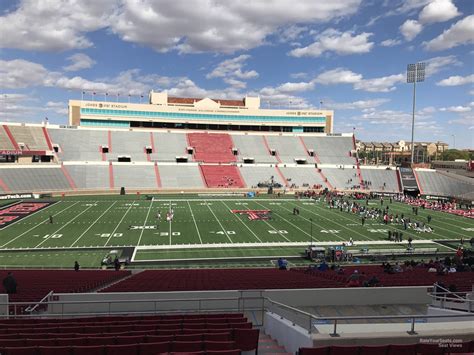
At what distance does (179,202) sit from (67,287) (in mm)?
35526

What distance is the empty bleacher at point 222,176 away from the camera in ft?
198

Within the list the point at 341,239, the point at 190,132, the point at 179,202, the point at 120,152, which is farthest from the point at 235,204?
the point at 190,132

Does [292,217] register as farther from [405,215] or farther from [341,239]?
[405,215]

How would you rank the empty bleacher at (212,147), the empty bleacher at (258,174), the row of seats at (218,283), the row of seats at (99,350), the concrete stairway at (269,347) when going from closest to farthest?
the row of seats at (99,350) < the concrete stairway at (269,347) < the row of seats at (218,283) < the empty bleacher at (258,174) < the empty bleacher at (212,147)

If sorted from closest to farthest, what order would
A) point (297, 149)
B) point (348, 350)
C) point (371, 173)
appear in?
1. point (348, 350)
2. point (371, 173)
3. point (297, 149)

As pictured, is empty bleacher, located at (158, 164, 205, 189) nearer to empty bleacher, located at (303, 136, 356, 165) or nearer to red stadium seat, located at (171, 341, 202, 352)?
empty bleacher, located at (303, 136, 356, 165)

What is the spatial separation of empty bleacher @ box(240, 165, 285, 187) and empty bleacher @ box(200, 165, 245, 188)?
3.73 feet

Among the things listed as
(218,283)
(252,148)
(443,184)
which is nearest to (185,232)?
(218,283)

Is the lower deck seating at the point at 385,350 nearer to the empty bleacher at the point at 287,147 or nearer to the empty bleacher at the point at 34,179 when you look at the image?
the empty bleacher at the point at 34,179

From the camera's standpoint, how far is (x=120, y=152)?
6762 centimetres

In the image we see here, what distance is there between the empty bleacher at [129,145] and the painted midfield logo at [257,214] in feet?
100

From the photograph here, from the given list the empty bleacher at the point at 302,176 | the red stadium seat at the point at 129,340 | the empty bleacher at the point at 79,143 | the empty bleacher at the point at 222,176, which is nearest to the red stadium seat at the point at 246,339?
the red stadium seat at the point at 129,340

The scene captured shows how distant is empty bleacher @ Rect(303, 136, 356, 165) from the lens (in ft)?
243

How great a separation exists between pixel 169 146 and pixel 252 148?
15470 mm
